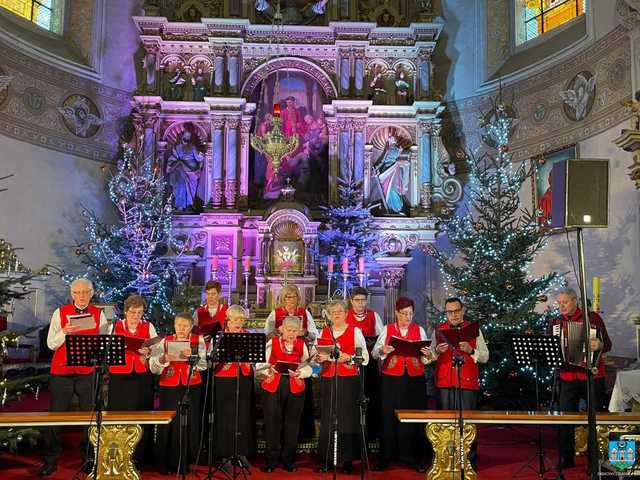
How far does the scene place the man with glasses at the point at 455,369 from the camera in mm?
7000

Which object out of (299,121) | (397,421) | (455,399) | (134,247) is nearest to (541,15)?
(299,121)

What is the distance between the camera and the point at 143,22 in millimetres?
15570

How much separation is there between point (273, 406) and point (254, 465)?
0.77 metres

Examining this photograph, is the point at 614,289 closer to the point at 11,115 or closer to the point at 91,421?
the point at 91,421

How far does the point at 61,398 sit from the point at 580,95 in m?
11.2

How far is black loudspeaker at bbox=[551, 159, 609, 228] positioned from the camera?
5.56 metres

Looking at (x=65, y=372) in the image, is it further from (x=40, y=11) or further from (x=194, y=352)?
(x=40, y=11)

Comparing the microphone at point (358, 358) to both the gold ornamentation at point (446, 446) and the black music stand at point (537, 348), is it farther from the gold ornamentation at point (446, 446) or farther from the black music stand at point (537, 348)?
the black music stand at point (537, 348)

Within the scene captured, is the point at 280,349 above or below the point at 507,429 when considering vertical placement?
above

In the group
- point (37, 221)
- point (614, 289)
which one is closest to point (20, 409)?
point (37, 221)

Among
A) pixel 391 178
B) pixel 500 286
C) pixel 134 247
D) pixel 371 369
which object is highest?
pixel 391 178

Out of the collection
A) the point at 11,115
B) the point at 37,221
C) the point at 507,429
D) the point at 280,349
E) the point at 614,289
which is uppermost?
the point at 11,115

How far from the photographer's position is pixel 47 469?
668 centimetres

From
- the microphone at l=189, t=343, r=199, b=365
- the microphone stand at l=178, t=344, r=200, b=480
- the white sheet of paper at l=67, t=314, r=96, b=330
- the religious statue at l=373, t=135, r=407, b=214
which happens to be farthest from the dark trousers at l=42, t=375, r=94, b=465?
the religious statue at l=373, t=135, r=407, b=214
